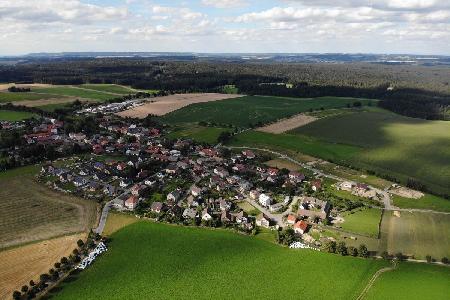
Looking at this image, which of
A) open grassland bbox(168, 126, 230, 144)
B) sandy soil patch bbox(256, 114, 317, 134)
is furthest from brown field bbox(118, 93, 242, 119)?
sandy soil patch bbox(256, 114, 317, 134)

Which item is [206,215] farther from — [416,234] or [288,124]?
[288,124]

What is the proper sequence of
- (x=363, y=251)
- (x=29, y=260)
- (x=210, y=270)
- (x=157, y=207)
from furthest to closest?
(x=157, y=207)
(x=363, y=251)
(x=29, y=260)
(x=210, y=270)

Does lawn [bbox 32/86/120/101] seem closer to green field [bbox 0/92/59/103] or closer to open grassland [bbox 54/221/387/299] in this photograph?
green field [bbox 0/92/59/103]

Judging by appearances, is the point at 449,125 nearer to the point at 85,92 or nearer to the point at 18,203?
the point at 18,203

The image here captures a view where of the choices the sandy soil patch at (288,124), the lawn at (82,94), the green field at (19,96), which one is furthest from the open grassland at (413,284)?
the green field at (19,96)

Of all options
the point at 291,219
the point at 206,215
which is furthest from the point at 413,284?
the point at 206,215

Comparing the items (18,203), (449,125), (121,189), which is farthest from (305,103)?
(18,203)
